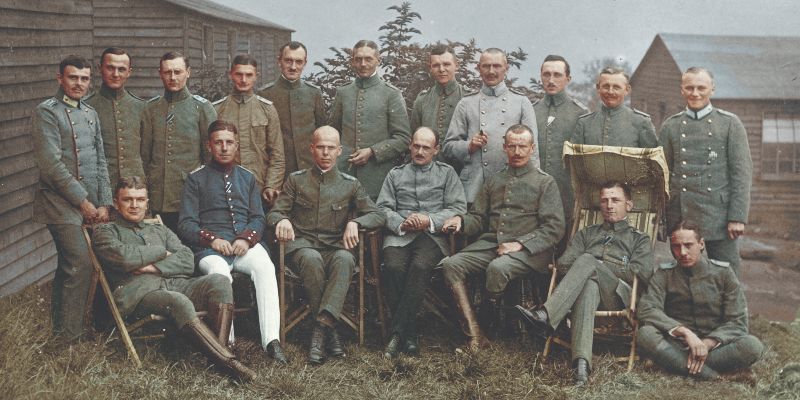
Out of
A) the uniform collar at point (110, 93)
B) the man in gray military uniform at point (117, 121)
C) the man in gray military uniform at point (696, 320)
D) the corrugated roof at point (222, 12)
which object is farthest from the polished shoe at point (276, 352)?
the corrugated roof at point (222, 12)

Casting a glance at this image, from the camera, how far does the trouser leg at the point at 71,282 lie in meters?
4.91

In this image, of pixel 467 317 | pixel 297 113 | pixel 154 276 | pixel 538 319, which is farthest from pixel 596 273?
pixel 154 276

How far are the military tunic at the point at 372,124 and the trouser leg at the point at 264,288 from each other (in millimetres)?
1234

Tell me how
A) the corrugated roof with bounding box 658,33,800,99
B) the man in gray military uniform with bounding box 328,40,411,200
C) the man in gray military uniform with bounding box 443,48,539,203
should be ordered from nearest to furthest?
the man in gray military uniform with bounding box 443,48,539,203
the man in gray military uniform with bounding box 328,40,411,200
the corrugated roof with bounding box 658,33,800,99

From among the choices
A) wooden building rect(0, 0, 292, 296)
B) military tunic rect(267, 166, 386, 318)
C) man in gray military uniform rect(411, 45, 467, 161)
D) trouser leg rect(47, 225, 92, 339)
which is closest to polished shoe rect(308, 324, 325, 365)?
military tunic rect(267, 166, 386, 318)

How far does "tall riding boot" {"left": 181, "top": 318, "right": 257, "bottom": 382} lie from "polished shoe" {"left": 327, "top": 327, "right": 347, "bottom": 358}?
733 millimetres

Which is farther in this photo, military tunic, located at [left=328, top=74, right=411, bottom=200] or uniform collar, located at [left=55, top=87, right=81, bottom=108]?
military tunic, located at [left=328, top=74, right=411, bottom=200]

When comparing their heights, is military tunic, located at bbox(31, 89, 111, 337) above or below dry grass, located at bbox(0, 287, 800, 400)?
above

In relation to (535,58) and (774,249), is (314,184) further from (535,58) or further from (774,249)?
(535,58)

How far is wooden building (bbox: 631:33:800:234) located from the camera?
54.3ft

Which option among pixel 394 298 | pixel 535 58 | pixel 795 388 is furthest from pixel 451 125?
pixel 535 58

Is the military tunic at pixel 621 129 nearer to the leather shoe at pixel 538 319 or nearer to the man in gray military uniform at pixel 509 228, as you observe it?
the man in gray military uniform at pixel 509 228

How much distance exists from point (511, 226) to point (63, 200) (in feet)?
9.79

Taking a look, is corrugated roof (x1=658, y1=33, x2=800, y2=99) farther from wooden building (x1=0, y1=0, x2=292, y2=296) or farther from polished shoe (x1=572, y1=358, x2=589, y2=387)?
polished shoe (x1=572, y1=358, x2=589, y2=387)
